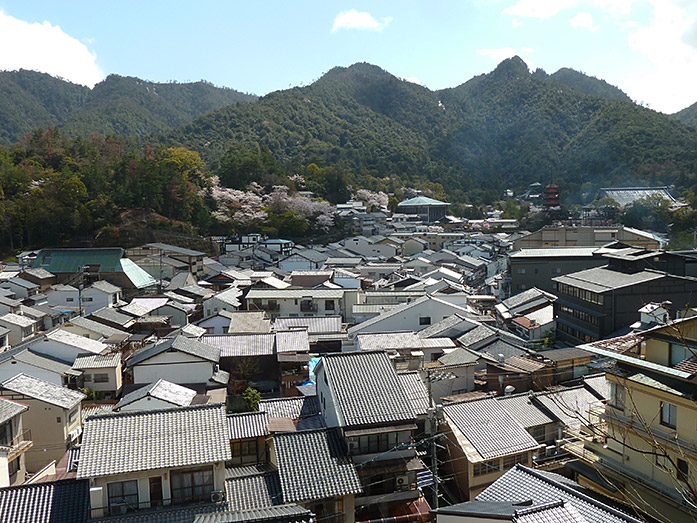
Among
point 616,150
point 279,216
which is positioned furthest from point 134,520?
point 616,150

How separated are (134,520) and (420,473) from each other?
653 centimetres

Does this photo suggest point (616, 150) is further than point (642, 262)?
Yes

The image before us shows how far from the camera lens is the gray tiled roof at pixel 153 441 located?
28.0 feet

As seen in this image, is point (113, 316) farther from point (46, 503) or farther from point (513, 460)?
point (513, 460)

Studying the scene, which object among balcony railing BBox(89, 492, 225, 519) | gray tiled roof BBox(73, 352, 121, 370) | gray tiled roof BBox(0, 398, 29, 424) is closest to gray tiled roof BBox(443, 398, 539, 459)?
balcony railing BBox(89, 492, 225, 519)

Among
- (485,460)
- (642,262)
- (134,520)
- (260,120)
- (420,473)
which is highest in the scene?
(260,120)

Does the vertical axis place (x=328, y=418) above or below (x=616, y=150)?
below

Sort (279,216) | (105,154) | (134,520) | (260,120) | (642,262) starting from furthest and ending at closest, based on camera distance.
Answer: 1. (260,120)
2. (105,154)
3. (279,216)
4. (642,262)
5. (134,520)

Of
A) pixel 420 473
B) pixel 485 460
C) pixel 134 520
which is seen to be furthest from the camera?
pixel 420 473

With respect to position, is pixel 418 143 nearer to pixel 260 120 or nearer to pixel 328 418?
pixel 260 120

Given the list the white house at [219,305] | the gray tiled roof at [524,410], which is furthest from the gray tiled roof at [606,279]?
the white house at [219,305]

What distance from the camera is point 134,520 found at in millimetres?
8273

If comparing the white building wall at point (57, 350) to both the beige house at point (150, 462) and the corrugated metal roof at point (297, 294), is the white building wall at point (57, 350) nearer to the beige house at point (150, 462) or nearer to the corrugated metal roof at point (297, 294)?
the corrugated metal roof at point (297, 294)

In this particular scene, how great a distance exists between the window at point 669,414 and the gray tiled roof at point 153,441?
7073 mm
